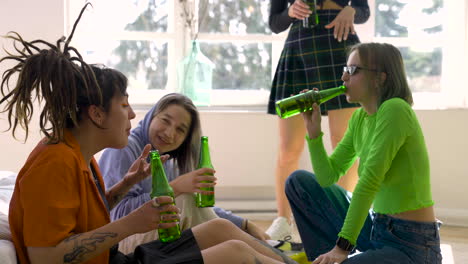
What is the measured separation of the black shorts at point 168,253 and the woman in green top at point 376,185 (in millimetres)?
375

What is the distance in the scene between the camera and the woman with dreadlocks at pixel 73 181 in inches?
58.3

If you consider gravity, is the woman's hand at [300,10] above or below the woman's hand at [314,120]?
above

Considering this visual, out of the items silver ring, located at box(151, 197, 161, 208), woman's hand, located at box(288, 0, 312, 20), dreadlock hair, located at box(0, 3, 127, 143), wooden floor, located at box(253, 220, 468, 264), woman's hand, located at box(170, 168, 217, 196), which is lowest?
wooden floor, located at box(253, 220, 468, 264)

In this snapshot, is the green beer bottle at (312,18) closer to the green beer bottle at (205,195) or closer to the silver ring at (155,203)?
the green beer bottle at (205,195)

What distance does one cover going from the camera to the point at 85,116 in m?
1.65

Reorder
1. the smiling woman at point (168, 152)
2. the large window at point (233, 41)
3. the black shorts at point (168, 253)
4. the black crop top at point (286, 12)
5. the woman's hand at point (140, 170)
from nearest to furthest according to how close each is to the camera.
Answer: the black shorts at point (168, 253)
the woman's hand at point (140, 170)
the smiling woman at point (168, 152)
the black crop top at point (286, 12)
the large window at point (233, 41)

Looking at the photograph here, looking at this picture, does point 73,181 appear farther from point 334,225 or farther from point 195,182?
point 334,225

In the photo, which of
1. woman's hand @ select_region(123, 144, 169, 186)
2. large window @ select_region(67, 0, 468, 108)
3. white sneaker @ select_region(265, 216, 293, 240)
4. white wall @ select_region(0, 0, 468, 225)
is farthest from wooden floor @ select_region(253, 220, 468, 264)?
woman's hand @ select_region(123, 144, 169, 186)

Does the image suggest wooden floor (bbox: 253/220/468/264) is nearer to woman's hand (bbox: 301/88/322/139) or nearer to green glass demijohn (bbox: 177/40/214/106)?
green glass demijohn (bbox: 177/40/214/106)

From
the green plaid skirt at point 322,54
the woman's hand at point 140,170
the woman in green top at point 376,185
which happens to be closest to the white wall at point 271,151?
the green plaid skirt at point 322,54

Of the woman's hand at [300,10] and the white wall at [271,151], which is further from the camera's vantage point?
the white wall at [271,151]

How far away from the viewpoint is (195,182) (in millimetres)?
1925

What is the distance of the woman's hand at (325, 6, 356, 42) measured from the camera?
2795 mm

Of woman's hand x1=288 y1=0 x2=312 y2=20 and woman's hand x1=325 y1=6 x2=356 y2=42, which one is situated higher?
woman's hand x1=288 y1=0 x2=312 y2=20
